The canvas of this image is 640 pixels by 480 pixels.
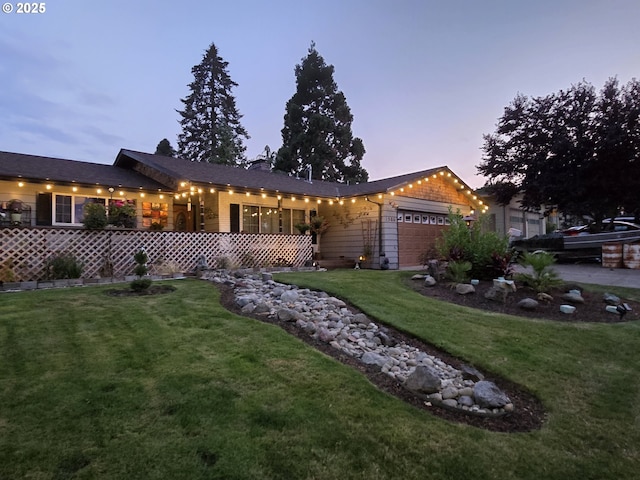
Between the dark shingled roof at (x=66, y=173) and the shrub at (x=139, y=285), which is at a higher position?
the dark shingled roof at (x=66, y=173)

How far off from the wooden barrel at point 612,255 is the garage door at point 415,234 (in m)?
5.59

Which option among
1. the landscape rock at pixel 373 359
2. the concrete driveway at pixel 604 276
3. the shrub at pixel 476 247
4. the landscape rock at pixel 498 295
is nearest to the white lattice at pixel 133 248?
the shrub at pixel 476 247

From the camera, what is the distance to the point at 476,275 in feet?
29.2

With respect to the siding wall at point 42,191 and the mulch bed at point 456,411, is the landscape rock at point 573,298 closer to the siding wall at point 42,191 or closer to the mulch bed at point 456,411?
the mulch bed at point 456,411

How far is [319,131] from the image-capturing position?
101ft

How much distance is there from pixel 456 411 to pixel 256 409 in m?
1.67

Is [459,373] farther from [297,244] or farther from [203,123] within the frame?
[203,123]

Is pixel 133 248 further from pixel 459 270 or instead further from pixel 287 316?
pixel 459 270

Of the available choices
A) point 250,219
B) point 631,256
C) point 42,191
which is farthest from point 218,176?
point 631,256

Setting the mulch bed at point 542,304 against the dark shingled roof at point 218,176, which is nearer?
the mulch bed at point 542,304

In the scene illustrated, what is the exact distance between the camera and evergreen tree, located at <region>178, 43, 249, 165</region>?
32.4 metres

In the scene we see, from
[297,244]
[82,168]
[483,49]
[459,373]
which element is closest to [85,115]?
[82,168]

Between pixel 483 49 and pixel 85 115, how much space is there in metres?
23.2

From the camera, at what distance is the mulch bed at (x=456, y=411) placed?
9.52 ft
